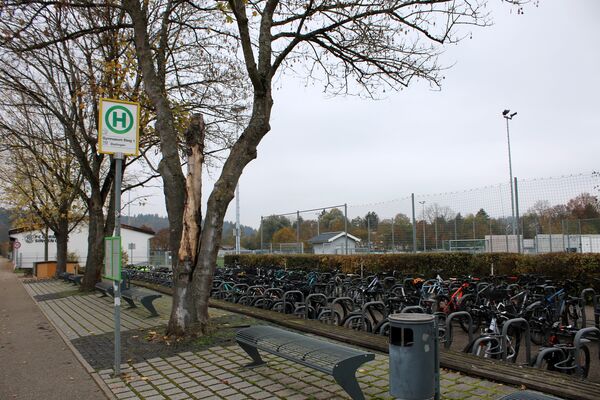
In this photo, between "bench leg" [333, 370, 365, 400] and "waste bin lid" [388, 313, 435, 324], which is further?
"bench leg" [333, 370, 365, 400]

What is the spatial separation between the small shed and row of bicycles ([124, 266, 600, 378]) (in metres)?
5.36

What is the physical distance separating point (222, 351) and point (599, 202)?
11.5m

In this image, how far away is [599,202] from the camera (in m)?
13.0

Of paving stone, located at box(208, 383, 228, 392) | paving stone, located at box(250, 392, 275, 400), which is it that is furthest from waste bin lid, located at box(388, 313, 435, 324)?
paving stone, located at box(208, 383, 228, 392)

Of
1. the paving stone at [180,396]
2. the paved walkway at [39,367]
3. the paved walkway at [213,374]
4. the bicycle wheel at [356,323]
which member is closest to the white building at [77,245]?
the paved walkway at [39,367]

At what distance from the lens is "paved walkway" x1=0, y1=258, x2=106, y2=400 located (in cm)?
497

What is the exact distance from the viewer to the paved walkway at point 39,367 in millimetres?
4969

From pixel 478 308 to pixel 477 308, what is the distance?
0.02m

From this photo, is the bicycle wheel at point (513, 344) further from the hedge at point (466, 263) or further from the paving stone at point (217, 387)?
the hedge at point (466, 263)

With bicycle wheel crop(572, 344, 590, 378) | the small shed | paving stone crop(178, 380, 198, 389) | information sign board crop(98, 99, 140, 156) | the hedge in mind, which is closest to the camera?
paving stone crop(178, 380, 198, 389)

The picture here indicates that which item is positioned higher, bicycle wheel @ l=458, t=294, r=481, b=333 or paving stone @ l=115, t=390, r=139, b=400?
bicycle wheel @ l=458, t=294, r=481, b=333

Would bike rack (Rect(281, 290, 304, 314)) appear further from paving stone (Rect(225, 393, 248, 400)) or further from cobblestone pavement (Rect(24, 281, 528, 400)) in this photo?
paving stone (Rect(225, 393, 248, 400))

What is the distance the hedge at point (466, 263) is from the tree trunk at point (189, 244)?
797cm

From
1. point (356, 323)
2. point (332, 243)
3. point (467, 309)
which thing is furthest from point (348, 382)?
point (332, 243)
